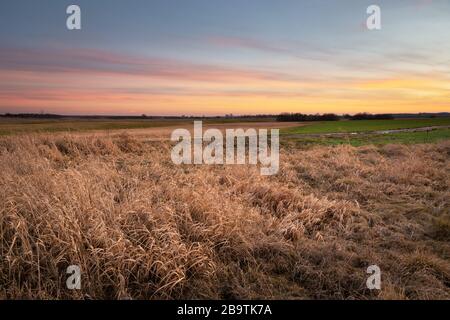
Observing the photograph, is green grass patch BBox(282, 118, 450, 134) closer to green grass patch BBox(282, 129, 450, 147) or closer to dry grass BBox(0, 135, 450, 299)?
green grass patch BBox(282, 129, 450, 147)

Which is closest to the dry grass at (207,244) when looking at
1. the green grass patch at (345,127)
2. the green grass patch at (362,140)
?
the green grass patch at (362,140)

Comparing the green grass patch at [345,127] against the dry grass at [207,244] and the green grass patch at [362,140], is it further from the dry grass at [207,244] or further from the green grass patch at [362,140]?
the dry grass at [207,244]

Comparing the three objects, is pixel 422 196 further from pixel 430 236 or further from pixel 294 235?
pixel 294 235

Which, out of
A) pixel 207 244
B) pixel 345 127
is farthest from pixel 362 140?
pixel 207 244

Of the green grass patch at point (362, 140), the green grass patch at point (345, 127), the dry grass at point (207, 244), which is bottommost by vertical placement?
the dry grass at point (207, 244)

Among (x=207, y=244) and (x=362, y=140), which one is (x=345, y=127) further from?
(x=207, y=244)

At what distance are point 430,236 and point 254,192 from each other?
358 centimetres

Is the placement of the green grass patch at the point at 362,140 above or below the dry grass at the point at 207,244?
above

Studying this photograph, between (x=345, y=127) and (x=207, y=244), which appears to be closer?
(x=207, y=244)

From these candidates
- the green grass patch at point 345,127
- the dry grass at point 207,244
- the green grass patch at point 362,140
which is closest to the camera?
the dry grass at point 207,244

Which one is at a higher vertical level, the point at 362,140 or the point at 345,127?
the point at 345,127
